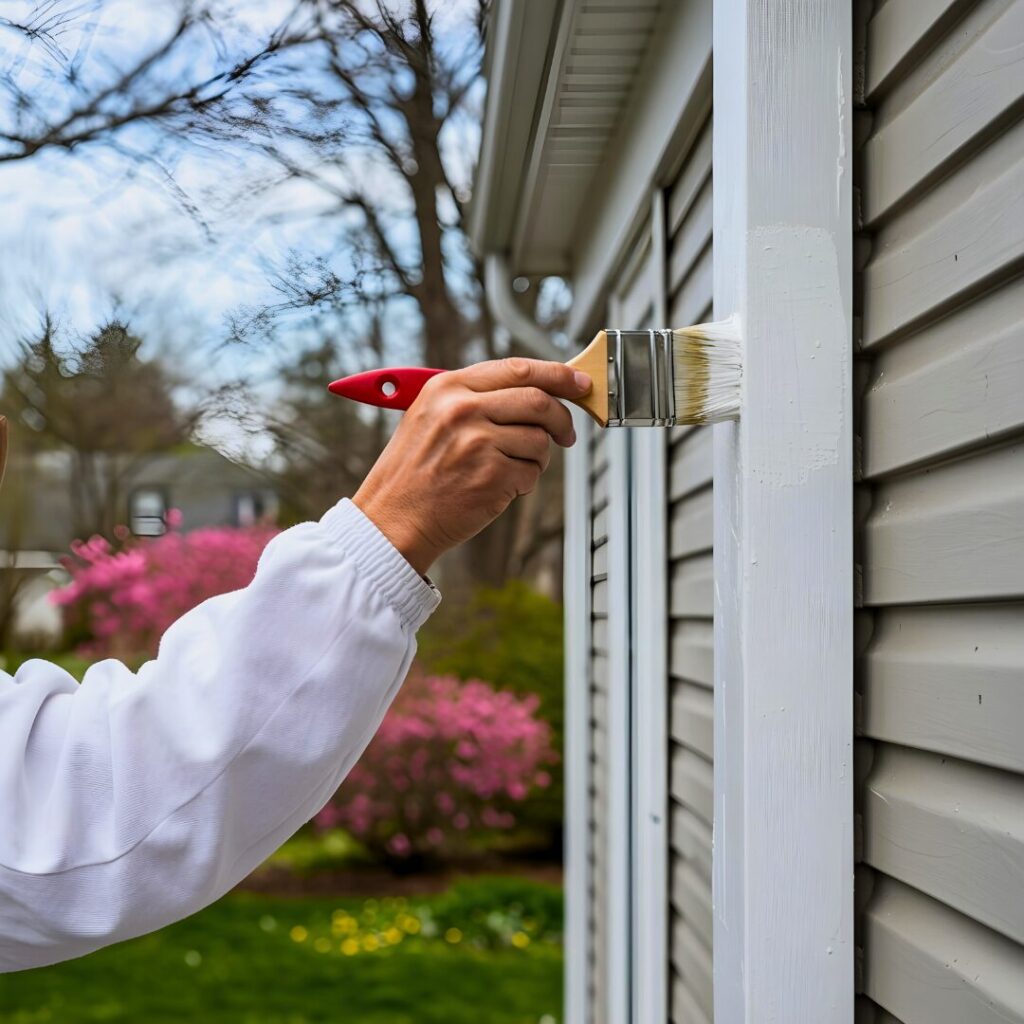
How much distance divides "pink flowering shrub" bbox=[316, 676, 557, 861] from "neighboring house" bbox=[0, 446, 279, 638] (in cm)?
248

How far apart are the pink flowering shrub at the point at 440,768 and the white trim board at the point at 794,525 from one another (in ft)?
18.7

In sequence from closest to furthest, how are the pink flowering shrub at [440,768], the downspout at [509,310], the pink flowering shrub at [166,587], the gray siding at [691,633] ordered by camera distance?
the gray siding at [691,633] < the downspout at [509,310] < the pink flowering shrub at [166,587] < the pink flowering shrub at [440,768]

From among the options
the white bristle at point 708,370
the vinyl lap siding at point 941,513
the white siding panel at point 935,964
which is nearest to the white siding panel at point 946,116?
the vinyl lap siding at point 941,513

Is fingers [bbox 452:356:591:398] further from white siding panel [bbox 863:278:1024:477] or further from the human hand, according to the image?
white siding panel [bbox 863:278:1024:477]

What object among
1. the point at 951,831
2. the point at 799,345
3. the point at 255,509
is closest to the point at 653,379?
the point at 799,345

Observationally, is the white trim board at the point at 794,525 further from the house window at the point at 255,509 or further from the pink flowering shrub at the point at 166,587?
the house window at the point at 255,509

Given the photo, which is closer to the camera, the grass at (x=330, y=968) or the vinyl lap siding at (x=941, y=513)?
the vinyl lap siding at (x=941, y=513)

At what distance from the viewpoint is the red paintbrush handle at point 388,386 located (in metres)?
0.90

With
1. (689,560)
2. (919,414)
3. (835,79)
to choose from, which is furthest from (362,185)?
(919,414)

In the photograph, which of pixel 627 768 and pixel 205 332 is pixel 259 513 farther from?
pixel 205 332

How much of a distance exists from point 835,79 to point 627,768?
1.71 m

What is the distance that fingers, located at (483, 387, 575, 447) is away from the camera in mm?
849

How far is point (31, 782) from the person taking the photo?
811 millimetres

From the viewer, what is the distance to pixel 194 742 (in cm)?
79
